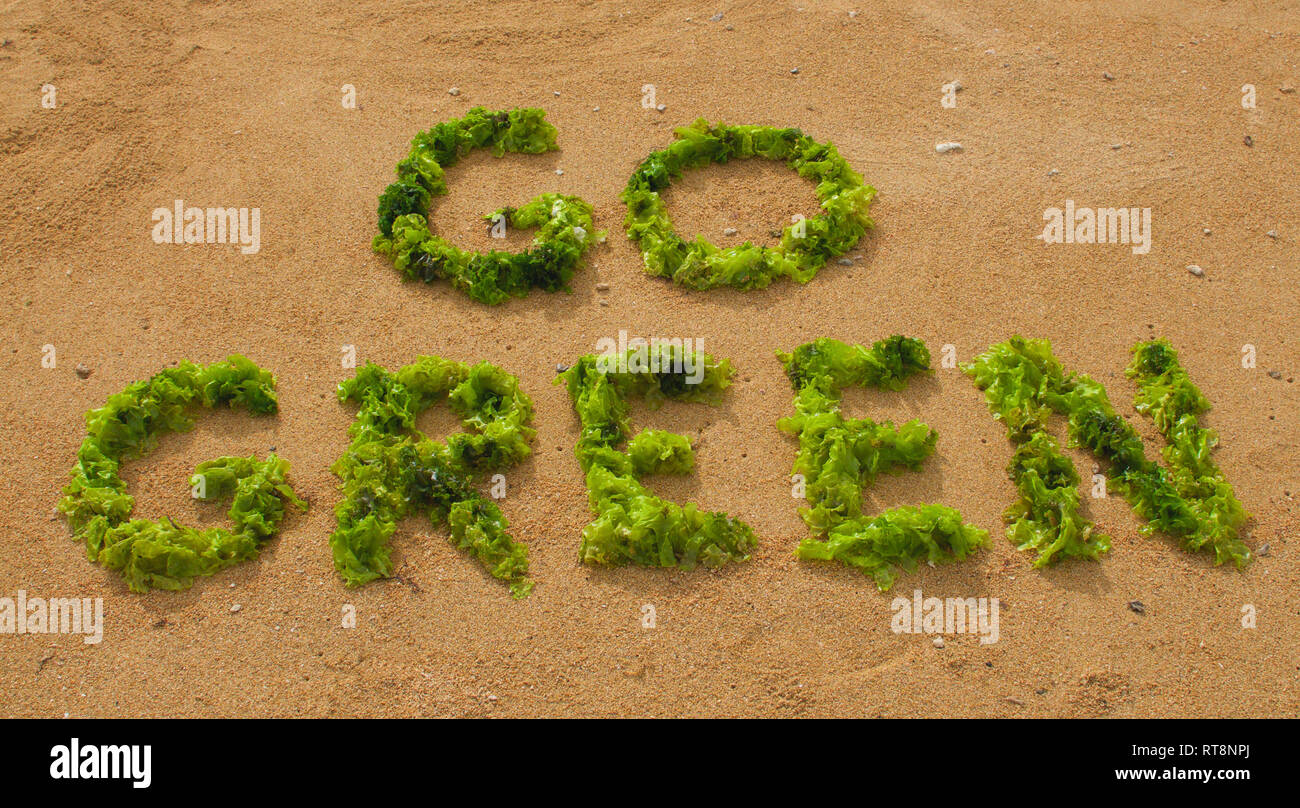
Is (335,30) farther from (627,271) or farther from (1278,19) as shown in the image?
(1278,19)

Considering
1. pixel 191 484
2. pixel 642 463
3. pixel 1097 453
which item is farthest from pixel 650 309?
pixel 191 484

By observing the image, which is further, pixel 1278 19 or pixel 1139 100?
pixel 1278 19

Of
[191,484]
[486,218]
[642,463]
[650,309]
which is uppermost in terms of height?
[486,218]

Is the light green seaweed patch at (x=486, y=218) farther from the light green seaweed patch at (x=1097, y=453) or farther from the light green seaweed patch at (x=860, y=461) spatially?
the light green seaweed patch at (x=1097, y=453)

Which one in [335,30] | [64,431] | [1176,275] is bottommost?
[64,431]

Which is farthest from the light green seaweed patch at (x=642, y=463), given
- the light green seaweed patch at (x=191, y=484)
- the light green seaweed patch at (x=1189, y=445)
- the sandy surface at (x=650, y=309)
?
the light green seaweed patch at (x=1189, y=445)

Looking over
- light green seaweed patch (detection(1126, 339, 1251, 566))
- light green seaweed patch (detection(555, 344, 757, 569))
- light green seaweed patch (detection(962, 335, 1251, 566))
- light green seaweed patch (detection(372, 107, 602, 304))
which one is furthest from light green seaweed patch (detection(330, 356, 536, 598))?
light green seaweed patch (detection(1126, 339, 1251, 566))

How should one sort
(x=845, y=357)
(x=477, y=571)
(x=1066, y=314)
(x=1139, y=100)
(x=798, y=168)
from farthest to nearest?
(x=1139, y=100) < (x=798, y=168) < (x=1066, y=314) < (x=845, y=357) < (x=477, y=571)

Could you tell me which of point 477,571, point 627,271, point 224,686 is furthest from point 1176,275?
point 224,686

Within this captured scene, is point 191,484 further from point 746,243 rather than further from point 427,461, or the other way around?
point 746,243
